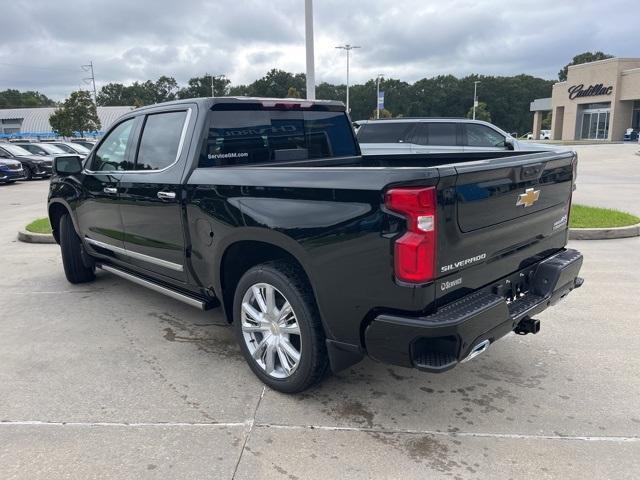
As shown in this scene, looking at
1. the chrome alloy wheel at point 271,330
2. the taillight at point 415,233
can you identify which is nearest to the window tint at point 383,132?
the chrome alloy wheel at point 271,330

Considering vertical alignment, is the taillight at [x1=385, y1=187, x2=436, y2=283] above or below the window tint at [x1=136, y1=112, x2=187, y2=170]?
below

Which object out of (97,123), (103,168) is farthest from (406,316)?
(97,123)

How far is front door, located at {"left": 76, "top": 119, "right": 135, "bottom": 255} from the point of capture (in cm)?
482

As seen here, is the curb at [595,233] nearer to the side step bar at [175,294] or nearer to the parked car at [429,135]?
the parked car at [429,135]

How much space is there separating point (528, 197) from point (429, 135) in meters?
8.20

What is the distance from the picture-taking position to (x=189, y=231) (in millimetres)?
3971

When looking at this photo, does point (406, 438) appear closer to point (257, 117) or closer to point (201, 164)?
point (201, 164)

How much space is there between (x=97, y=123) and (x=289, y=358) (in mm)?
54994

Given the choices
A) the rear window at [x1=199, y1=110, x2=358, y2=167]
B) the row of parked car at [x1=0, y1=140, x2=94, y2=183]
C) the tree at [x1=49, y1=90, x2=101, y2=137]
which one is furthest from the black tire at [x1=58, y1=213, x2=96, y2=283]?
the tree at [x1=49, y1=90, x2=101, y2=137]

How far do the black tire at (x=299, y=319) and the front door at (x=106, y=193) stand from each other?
1.93 m

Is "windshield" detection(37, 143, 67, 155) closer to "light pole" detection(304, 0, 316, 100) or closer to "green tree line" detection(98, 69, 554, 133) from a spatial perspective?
"light pole" detection(304, 0, 316, 100)

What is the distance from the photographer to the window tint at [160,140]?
13.7 feet

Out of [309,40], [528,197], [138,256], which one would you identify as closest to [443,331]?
[528,197]

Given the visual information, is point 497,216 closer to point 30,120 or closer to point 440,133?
point 440,133
